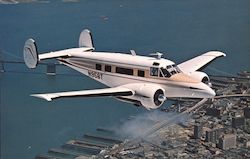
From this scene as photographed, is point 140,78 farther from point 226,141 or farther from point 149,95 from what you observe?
point 226,141

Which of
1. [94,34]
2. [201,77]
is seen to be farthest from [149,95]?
[94,34]

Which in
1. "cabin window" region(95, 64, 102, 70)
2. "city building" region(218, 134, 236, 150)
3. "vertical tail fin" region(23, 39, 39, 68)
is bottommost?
"city building" region(218, 134, 236, 150)

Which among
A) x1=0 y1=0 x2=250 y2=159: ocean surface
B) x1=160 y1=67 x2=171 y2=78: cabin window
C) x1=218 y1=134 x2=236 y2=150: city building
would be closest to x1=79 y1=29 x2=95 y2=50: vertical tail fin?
x1=0 y1=0 x2=250 y2=159: ocean surface

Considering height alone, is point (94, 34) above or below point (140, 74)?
above

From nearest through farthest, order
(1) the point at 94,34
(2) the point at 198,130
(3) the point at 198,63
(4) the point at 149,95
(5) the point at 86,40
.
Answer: (4) the point at 149,95 < (3) the point at 198,63 < (5) the point at 86,40 < (1) the point at 94,34 < (2) the point at 198,130

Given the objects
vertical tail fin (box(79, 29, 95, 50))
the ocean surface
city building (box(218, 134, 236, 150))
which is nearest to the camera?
vertical tail fin (box(79, 29, 95, 50))

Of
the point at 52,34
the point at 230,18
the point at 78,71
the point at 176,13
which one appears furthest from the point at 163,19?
the point at 78,71

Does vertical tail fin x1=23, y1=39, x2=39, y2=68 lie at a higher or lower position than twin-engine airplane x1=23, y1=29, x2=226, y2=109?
higher

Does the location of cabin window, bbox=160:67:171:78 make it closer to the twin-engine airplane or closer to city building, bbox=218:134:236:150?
the twin-engine airplane

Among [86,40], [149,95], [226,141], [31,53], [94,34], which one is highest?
[94,34]
